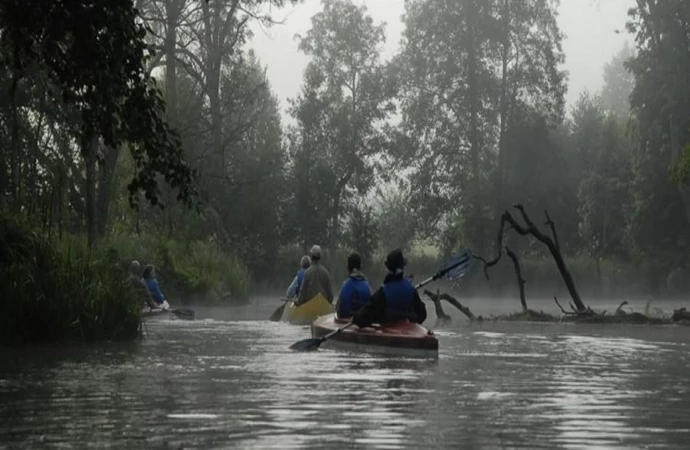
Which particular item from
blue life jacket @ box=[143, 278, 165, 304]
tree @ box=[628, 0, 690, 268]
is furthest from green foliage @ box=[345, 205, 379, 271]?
blue life jacket @ box=[143, 278, 165, 304]

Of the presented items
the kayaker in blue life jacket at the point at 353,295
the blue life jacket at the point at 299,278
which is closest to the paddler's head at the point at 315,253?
the blue life jacket at the point at 299,278

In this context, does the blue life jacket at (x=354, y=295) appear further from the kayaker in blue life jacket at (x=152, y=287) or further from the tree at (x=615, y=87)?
the tree at (x=615, y=87)

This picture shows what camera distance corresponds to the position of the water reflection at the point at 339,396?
393 inches

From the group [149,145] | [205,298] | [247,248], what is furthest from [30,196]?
[247,248]

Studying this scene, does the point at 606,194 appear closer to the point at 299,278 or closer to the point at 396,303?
the point at 299,278

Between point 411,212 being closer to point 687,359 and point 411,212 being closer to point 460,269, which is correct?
point 460,269

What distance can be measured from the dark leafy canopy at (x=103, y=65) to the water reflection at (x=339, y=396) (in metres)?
2.43

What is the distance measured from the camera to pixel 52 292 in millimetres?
18500

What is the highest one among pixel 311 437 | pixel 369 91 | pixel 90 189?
pixel 369 91

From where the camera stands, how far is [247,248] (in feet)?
175

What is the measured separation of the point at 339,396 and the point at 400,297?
562cm

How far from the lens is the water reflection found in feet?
32.8

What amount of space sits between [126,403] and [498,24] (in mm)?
54270

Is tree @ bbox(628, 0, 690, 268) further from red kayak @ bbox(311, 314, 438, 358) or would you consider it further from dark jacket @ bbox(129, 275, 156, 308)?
red kayak @ bbox(311, 314, 438, 358)
